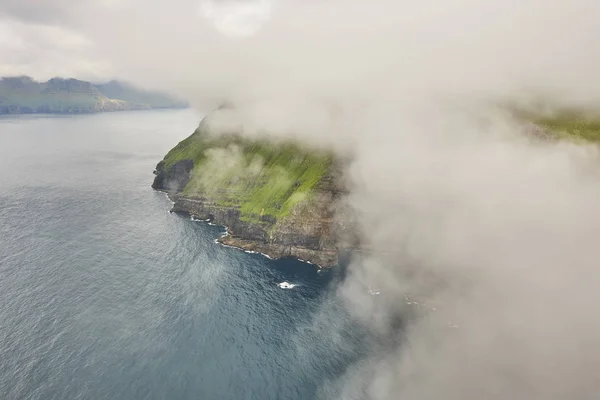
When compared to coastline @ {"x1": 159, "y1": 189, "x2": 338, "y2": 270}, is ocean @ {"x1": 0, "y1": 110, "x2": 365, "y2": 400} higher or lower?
lower

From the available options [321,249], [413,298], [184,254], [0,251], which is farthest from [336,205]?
[0,251]

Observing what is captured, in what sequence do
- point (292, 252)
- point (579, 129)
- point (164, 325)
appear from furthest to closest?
point (579, 129)
point (292, 252)
point (164, 325)

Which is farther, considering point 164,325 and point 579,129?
point 579,129

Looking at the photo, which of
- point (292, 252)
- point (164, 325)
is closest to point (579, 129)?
point (292, 252)

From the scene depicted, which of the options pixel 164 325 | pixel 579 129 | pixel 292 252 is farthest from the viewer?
pixel 579 129

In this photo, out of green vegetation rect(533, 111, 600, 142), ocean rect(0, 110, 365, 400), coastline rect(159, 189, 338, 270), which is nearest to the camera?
ocean rect(0, 110, 365, 400)

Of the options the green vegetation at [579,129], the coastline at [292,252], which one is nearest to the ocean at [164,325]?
the coastline at [292,252]

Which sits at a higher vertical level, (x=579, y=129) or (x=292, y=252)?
(x=579, y=129)

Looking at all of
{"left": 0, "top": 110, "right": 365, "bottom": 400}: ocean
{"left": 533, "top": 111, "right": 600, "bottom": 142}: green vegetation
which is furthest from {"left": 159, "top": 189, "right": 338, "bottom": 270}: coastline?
{"left": 533, "top": 111, "right": 600, "bottom": 142}: green vegetation

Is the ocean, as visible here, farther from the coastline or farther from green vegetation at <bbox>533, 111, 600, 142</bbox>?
green vegetation at <bbox>533, 111, 600, 142</bbox>

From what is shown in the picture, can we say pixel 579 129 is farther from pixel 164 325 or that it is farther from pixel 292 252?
pixel 164 325

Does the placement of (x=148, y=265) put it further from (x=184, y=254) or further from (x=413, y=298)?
(x=413, y=298)
